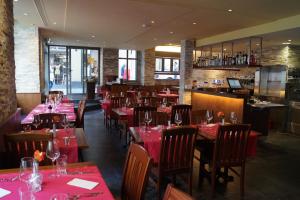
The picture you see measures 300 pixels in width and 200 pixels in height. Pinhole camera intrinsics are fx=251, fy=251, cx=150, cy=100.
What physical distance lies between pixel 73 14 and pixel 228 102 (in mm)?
4866

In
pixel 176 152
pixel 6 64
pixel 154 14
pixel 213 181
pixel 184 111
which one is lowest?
pixel 213 181

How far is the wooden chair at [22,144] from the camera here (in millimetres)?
2553

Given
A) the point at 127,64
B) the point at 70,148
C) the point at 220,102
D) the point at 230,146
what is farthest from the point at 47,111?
the point at 127,64

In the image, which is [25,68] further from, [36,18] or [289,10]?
[289,10]

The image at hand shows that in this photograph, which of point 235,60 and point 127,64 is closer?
point 235,60

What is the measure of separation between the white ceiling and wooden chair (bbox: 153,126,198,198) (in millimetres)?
3262

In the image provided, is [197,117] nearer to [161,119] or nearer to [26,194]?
[161,119]

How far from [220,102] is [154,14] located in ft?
10.7

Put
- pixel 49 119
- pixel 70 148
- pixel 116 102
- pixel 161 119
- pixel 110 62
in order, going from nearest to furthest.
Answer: pixel 70 148, pixel 49 119, pixel 161 119, pixel 116 102, pixel 110 62

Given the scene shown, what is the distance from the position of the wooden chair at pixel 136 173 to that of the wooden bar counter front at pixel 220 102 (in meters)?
4.58

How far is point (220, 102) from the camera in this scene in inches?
298

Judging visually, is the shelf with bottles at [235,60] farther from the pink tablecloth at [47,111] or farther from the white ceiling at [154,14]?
the pink tablecloth at [47,111]

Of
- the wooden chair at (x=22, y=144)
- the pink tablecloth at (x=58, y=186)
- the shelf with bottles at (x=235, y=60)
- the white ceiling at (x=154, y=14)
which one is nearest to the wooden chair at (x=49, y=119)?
the wooden chair at (x=22, y=144)

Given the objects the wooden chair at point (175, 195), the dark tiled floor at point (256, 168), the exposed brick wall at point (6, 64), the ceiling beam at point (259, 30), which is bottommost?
the dark tiled floor at point (256, 168)
